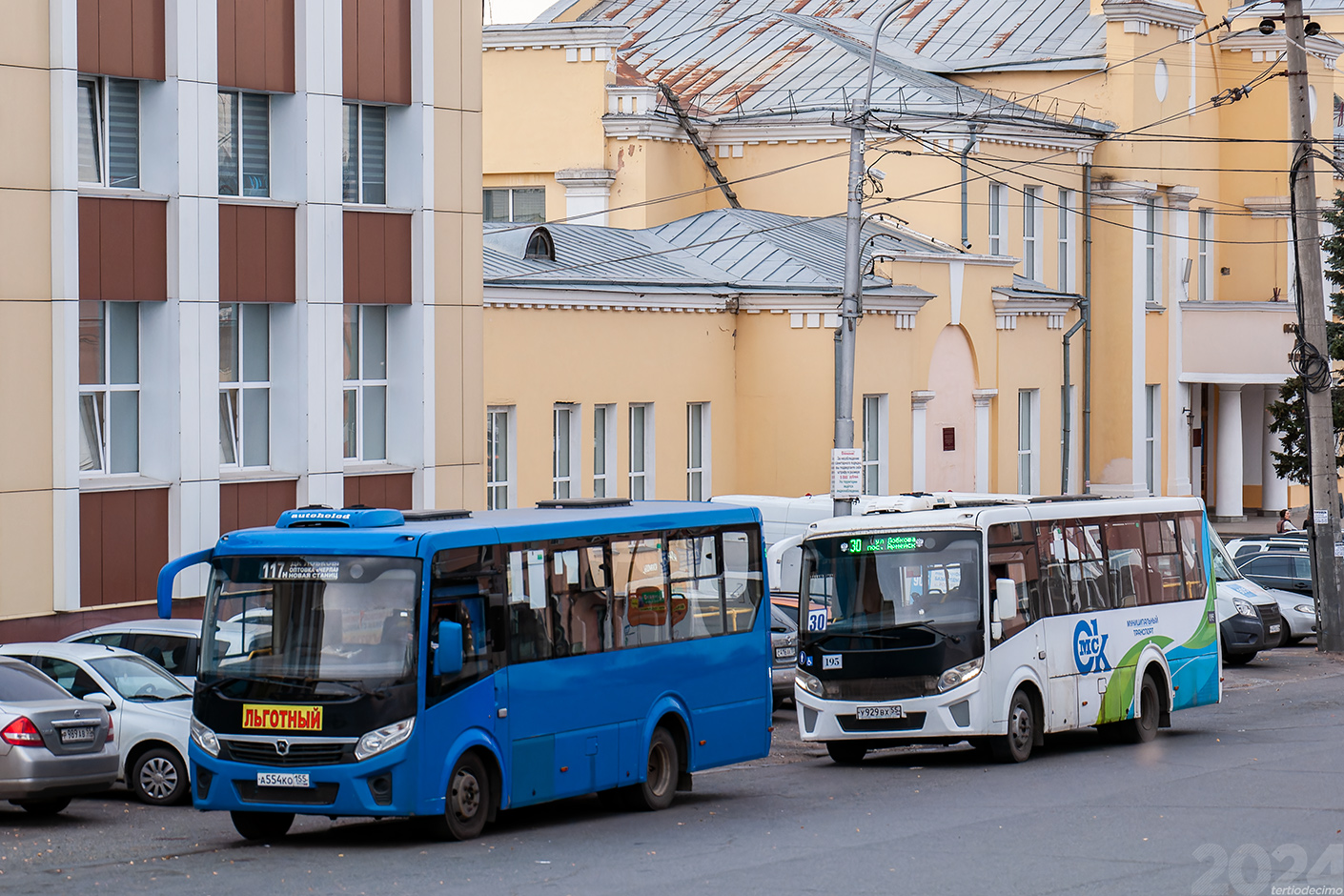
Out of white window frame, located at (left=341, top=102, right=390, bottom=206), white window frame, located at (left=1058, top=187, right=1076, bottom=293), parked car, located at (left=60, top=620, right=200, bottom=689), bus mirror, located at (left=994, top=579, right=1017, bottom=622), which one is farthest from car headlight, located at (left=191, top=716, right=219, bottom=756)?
white window frame, located at (left=1058, top=187, right=1076, bottom=293)

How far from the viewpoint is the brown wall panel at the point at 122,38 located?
22359mm

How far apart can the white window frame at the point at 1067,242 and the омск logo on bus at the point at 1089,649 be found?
2534 centimetres

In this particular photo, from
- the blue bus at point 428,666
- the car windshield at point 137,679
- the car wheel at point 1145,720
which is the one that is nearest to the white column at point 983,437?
the car wheel at point 1145,720

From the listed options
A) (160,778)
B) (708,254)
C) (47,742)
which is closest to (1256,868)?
(47,742)

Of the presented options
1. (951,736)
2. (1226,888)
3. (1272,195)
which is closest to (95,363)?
(951,736)

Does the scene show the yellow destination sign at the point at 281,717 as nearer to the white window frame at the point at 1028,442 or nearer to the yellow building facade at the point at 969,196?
the yellow building facade at the point at 969,196

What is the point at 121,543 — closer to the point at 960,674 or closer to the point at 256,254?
the point at 256,254

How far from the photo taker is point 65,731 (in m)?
15.8

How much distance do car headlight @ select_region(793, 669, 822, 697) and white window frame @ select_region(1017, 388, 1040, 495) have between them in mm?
23904

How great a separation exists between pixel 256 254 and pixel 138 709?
28.0 ft

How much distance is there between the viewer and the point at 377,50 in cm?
2586

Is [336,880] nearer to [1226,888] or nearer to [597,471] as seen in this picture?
[1226,888]

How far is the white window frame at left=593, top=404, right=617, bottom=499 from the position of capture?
32.9 m

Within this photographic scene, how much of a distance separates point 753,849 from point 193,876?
3955 millimetres
